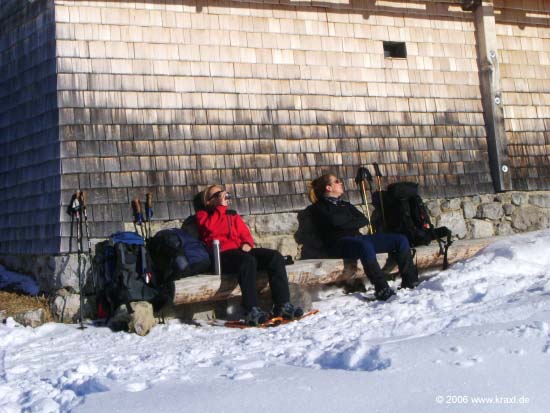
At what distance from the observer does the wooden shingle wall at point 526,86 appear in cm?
795

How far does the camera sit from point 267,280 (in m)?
5.79

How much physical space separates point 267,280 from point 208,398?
2.67 m

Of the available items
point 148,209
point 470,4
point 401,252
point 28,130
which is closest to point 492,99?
point 470,4

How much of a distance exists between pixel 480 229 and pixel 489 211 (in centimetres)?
24

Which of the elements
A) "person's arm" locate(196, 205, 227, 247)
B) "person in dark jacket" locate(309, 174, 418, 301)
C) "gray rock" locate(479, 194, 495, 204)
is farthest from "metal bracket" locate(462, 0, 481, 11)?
"person's arm" locate(196, 205, 227, 247)

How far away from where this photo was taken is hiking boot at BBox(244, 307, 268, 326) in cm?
516

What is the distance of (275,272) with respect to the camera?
5484mm

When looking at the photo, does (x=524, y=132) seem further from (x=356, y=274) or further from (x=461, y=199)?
(x=356, y=274)

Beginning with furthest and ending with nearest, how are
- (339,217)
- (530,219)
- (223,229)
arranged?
(530,219) → (339,217) → (223,229)

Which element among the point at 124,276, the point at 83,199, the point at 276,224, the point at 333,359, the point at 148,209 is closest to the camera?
the point at 333,359

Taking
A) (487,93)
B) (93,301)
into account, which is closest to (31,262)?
(93,301)

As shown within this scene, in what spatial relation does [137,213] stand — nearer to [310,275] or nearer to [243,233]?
[243,233]

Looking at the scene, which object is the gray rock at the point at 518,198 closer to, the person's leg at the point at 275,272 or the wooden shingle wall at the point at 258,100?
the wooden shingle wall at the point at 258,100

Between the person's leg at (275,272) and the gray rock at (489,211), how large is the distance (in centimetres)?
308
